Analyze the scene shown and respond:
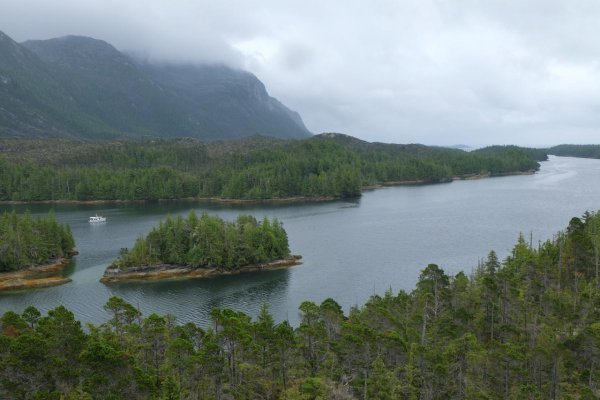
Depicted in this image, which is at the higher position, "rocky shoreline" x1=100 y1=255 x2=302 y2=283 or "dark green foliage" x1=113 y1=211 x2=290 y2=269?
"dark green foliage" x1=113 y1=211 x2=290 y2=269

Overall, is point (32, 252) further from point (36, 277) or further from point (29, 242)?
point (36, 277)

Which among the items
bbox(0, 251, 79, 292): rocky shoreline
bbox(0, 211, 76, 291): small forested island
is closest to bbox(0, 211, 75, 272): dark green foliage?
bbox(0, 211, 76, 291): small forested island

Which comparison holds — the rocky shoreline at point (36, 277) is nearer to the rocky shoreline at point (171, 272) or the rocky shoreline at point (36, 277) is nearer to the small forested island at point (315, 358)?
the rocky shoreline at point (171, 272)

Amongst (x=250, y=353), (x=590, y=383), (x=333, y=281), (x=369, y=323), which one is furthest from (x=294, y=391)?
(x=333, y=281)

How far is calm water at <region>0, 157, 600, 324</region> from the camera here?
6366 cm

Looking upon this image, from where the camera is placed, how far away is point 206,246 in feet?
257

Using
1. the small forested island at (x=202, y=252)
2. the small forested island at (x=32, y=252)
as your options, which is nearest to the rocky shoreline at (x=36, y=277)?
the small forested island at (x=32, y=252)

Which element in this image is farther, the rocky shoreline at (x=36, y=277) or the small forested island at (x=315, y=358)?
the rocky shoreline at (x=36, y=277)

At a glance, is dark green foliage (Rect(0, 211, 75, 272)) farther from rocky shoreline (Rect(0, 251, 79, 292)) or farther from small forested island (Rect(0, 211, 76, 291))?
rocky shoreline (Rect(0, 251, 79, 292))

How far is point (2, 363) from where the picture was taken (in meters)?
26.3

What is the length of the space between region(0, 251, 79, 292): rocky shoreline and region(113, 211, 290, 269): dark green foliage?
8.58 metres

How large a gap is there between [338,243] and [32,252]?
1960 inches

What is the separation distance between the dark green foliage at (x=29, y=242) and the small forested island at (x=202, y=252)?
1305 centimetres

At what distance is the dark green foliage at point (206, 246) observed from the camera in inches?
3041
